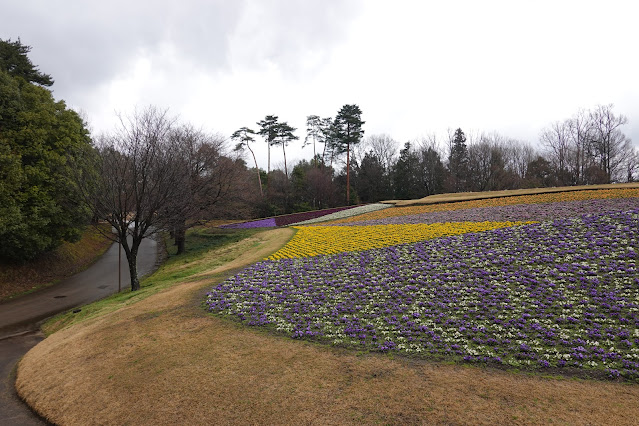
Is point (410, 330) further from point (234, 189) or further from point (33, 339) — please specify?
point (234, 189)

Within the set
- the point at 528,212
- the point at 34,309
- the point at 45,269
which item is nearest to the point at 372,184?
the point at 528,212

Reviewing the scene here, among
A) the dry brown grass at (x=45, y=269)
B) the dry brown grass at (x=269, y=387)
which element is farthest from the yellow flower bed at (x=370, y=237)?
the dry brown grass at (x=45, y=269)

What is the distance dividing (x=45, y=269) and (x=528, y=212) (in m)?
36.1

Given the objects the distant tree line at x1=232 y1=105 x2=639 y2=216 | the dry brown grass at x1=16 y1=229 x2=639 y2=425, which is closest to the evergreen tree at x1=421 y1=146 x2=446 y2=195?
the distant tree line at x1=232 y1=105 x2=639 y2=216

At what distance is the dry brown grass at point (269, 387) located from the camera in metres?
6.14

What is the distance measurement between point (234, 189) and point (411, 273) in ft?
79.3

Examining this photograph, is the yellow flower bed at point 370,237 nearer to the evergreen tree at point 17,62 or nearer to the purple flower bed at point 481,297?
the purple flower bed at point 481,297

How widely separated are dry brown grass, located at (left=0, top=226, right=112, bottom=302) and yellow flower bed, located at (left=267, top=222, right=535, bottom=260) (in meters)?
12.2

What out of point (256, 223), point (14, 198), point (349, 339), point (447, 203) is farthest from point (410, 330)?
point (256, 223)

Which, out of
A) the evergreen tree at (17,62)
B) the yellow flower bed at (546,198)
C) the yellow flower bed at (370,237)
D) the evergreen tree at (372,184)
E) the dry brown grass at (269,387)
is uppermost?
the evergreen tree at (17,62)

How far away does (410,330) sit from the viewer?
9367 millimetres

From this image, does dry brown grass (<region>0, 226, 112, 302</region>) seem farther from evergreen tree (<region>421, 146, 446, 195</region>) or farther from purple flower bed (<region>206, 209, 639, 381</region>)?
evergreen tree (<region>421, 146, 446, 195</region>)

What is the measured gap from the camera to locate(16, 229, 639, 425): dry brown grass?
6.14 meters

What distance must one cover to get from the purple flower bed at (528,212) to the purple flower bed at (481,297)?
2439 millimetres
